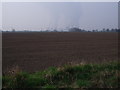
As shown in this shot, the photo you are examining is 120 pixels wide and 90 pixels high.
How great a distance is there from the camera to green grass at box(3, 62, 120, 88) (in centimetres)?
789

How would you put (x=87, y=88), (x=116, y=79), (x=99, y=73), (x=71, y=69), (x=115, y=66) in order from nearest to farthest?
(x=87, y=88) → (x=116, y=79) → (x=99, y=73) → (x=71, y=69) → (x=115, y=66)

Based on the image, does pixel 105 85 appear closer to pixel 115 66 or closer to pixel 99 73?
pixel 99 73

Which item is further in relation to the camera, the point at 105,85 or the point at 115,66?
the point at 115,66

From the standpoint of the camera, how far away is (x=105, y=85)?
7840 mm

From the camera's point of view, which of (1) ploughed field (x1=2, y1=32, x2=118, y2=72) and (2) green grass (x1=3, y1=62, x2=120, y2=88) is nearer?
(2) green grass (x1=3, y1=62, x2=120, y2=88)

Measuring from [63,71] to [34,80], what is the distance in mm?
1311

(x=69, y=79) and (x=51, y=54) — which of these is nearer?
(x=69, y=79)

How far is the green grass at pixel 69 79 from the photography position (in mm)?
7895

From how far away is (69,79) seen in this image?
859 centimetres

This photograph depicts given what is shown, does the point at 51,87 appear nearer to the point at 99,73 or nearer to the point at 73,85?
the point at 73,85

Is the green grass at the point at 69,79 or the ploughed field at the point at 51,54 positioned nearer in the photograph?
the green grass at the point at 69,79

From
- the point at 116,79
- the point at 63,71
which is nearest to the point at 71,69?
the point at 63,71

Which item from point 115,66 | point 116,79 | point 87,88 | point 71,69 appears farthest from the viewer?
point 115,66

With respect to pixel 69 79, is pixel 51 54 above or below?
above
